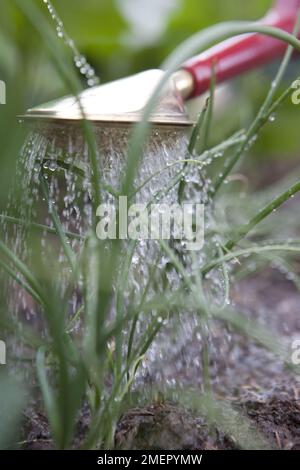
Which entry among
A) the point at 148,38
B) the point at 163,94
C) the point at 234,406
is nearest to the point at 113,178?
the point at 163,94

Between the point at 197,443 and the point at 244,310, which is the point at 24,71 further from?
the point at 197,443

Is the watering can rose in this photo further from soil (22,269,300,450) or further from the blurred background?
the blurred background

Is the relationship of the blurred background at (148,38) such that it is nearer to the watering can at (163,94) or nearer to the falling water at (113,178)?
the watering can at (163,94)

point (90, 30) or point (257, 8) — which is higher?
point (257, 8)

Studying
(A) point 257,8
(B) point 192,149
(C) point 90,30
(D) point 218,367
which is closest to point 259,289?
(D) point 218,367

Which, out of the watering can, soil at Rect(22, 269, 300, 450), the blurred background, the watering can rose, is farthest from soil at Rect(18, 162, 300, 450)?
the blurred background

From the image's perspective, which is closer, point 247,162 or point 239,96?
point 239,96
